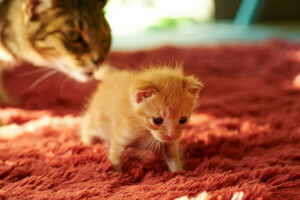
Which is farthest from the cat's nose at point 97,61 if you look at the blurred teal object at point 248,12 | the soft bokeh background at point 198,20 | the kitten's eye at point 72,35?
the blurred teal object at point 248,12

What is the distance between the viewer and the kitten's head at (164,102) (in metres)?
1.00

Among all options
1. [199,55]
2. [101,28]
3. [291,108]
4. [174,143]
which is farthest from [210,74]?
[174,143]

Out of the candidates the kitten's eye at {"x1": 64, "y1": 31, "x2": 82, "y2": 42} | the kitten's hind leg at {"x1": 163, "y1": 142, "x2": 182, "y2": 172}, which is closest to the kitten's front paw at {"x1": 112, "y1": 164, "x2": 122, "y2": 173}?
the kitten's hind leg at {"x1": 163, "y1": 142, "x2": 182, "y2": 172}

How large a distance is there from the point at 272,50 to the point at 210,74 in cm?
59

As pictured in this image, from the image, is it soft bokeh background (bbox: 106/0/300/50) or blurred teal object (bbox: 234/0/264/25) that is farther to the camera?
blurred teal object (bbox: 234/0/264/25)

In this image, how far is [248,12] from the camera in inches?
145

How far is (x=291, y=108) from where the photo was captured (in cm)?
170

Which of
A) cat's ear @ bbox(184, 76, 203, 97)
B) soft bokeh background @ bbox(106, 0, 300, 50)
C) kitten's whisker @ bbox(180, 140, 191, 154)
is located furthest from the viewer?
soft bokeh background @ bbox(106, 0, 300, 50)

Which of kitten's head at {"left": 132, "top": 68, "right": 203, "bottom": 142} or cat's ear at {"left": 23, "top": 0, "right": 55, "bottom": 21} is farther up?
cat's ear at {"left": 23, "top": 0, "right": 55, "bottom": 21}

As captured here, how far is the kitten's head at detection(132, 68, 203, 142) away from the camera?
39.4 inches

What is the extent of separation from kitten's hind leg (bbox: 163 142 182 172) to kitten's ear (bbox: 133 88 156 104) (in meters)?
0.22

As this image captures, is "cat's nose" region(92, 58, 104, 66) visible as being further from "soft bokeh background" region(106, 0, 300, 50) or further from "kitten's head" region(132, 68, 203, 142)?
"soft bokeh background" region(106, 0, 300, 50)

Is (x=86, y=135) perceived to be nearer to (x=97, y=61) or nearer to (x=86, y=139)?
(x=86, y=139)

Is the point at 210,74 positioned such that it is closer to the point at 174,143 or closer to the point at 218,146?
the point at 218,146
